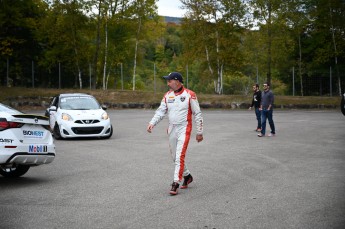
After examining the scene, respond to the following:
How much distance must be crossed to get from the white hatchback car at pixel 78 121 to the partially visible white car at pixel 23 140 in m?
8.01

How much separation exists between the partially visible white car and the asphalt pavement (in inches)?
17.8

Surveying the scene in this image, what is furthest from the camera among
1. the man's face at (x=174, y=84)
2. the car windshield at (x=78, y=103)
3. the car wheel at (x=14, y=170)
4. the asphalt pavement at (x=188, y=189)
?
the car windshield at (x=78, y=103)

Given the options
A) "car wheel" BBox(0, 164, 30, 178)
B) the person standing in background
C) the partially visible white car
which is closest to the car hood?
the person standing in background

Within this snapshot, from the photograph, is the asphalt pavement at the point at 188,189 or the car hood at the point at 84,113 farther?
the car hood at the point at 84,113

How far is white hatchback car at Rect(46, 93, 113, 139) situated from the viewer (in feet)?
59.8

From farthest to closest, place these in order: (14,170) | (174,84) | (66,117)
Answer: (66,117)
(14,170)
(174,84)

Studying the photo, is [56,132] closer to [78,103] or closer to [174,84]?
[78,103]

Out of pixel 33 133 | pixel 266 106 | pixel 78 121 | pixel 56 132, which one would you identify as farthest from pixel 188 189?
pixel 266 106

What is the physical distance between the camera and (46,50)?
55.4 meters

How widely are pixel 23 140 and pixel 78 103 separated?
10.5m

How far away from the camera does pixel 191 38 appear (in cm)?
5103

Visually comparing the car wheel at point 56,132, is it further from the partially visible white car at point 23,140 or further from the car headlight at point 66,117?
the partially visible white car at point 23,140

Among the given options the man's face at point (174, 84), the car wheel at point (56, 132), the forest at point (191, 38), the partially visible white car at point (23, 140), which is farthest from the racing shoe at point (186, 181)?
the forest at point (191, 38)

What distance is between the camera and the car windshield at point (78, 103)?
1956cm
